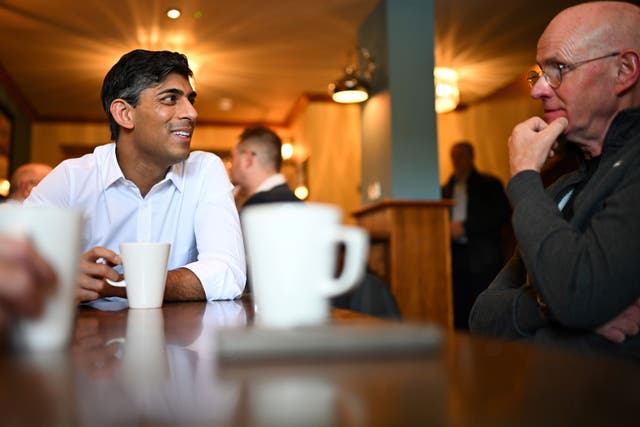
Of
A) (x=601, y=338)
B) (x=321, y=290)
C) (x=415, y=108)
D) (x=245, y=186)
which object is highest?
(x=415, y=108)

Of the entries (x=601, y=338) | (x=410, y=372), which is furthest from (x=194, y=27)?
(x=410, y=372)

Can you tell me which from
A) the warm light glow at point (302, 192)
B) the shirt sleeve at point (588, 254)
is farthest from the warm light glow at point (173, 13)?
the shirt sleeve at point (588, 254)

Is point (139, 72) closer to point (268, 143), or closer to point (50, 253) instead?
point (50, 253)

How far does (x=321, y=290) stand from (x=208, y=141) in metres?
7.82

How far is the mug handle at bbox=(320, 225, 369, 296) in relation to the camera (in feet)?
1.56

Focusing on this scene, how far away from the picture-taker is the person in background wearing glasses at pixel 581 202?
0.89 meters

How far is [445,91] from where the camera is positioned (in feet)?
18.0

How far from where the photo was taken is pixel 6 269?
0.41 m

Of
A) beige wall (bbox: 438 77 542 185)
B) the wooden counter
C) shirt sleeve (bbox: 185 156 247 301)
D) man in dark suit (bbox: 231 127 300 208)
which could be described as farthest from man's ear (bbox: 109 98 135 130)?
beige wall (bbox: 438 77 542 185)

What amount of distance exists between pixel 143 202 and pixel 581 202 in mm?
1099

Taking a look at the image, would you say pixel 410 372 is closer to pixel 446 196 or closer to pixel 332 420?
pixel 332 420

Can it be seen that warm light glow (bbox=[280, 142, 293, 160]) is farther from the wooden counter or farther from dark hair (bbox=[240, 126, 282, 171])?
dark hair (bbox=[240, 126, 282, 171])

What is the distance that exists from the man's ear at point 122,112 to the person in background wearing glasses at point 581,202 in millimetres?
1156

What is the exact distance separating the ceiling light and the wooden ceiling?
402 millimetres
